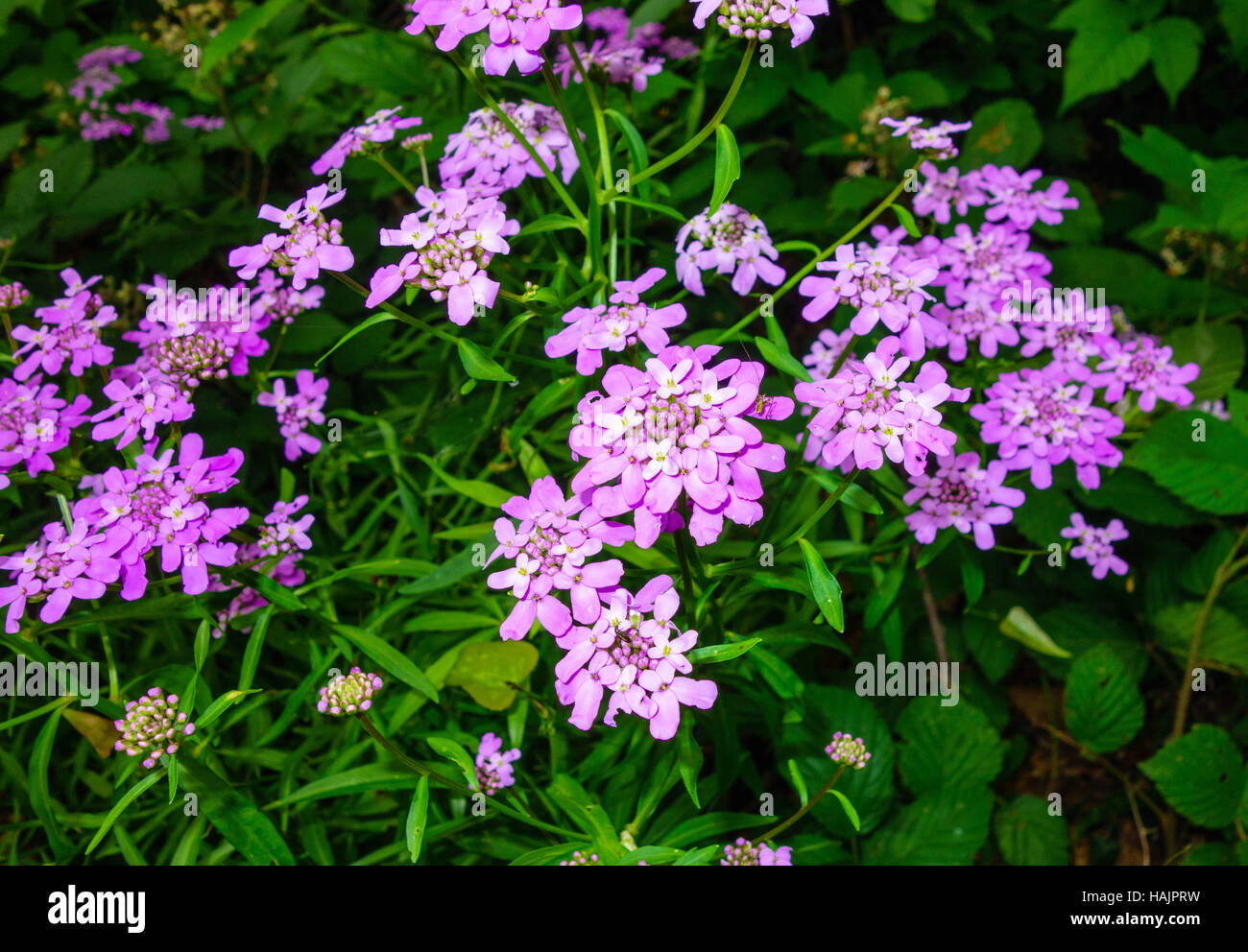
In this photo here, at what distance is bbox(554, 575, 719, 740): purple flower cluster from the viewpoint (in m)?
1.58

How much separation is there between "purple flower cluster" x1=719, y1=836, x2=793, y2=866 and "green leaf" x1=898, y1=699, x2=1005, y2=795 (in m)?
0.64

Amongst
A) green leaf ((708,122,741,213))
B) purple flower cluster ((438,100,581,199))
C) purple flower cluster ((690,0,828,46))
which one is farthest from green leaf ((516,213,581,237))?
purple flower cluster ((690,0,828,46))


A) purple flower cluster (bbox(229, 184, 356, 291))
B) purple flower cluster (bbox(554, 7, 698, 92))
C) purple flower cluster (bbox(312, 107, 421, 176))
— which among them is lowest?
purple flower cluster (bbox(229, 184, 356, 291))

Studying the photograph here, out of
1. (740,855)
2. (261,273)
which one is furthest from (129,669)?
(740,855)

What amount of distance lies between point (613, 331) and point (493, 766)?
964mm

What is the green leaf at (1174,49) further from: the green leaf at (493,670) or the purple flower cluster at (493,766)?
the purple flower cluster at (493,766)

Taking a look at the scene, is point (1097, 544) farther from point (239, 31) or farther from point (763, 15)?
point (239, 31)

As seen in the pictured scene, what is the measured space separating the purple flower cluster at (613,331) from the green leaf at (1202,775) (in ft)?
5.66

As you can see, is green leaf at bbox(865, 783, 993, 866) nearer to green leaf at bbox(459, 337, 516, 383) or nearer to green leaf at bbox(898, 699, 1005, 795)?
green leaf at bbox(898, 699, 1005, 795)

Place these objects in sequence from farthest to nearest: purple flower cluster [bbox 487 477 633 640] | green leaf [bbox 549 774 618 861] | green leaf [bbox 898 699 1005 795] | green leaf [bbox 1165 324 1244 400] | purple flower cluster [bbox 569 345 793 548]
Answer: green leaf [bbox 1165 324 1244 400] < green leaf [bbox 898 699 1005 795] < green leaf [bbox 549 774 618 861] < purple flower cluster [bbox 487 477 633 640] < purple flower cluster [bbox 569 345 793 548]

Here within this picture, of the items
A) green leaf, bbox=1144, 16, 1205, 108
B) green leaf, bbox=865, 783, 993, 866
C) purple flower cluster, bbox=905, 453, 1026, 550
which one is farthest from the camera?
green leaf, bbox=1144, 16, 1205, 108

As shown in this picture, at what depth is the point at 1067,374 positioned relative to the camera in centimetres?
226
